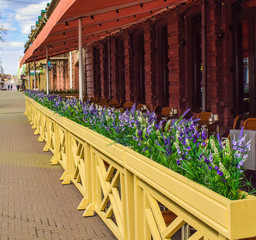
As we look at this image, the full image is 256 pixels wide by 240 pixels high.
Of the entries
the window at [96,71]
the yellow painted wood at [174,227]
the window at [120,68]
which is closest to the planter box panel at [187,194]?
the yellow painted wood at [174,227]

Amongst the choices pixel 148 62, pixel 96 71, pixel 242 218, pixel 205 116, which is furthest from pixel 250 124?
pixel 96 71

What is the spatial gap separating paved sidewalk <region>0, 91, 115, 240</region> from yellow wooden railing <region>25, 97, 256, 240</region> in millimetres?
228

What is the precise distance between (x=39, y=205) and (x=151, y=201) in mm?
3064

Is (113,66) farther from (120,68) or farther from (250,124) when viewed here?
(250,124)

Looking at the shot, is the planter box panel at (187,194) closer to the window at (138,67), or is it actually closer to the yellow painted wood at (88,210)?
the yellow painted wood at (88,210)

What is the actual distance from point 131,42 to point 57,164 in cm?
993

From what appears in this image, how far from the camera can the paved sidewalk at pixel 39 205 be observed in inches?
174

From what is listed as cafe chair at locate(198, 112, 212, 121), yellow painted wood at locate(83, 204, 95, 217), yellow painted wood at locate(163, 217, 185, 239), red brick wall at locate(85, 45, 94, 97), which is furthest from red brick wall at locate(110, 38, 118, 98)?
yellow painted wood at locate(163, 217, 185, 239)

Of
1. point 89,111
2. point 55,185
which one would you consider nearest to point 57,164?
point 55,185

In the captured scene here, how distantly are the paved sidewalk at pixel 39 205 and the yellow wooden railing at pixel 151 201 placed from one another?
23 cm

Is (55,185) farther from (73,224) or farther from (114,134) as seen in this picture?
(114,134)

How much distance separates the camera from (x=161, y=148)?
113 inches

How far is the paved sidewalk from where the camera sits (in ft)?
14.5

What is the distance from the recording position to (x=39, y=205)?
18.0ft
